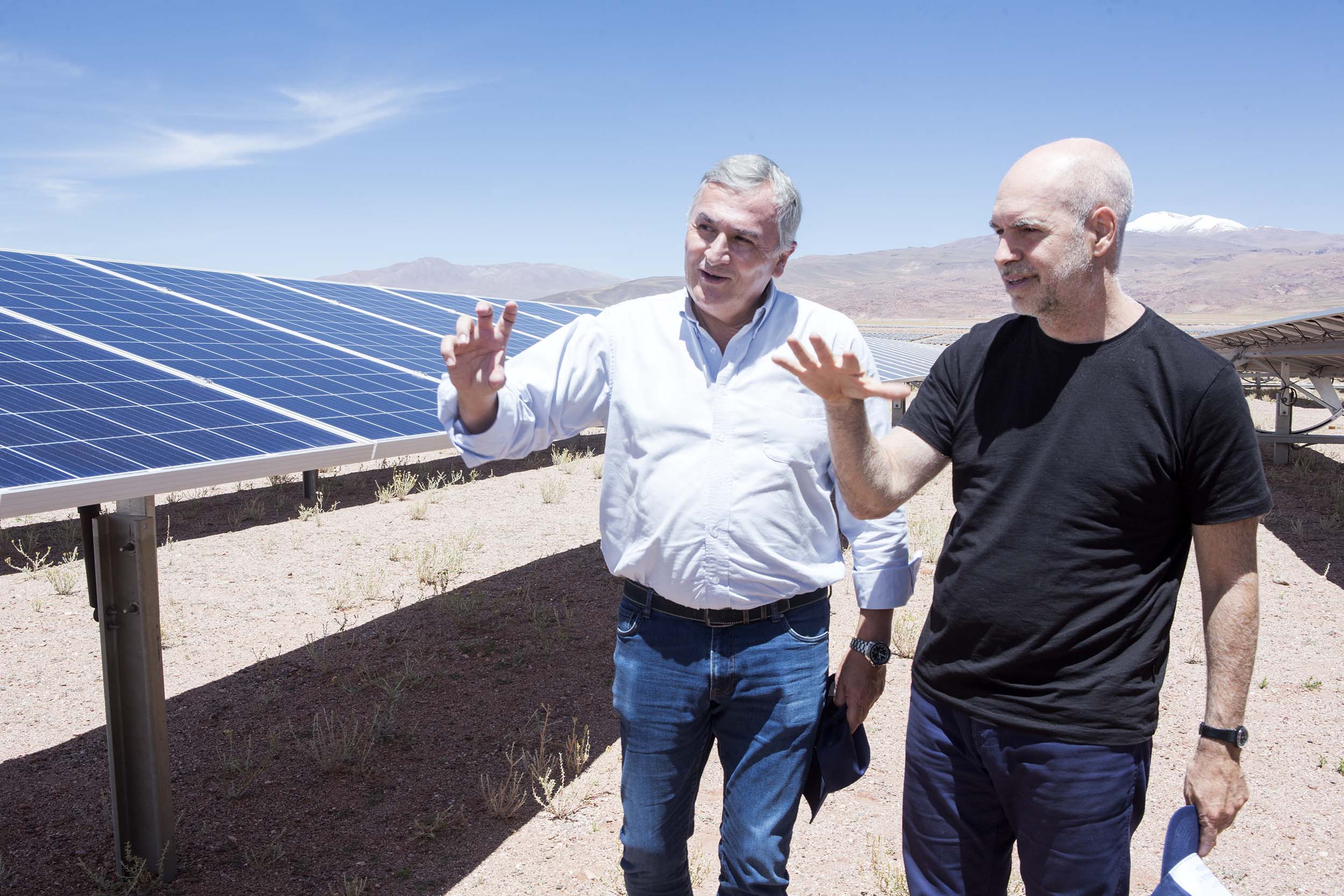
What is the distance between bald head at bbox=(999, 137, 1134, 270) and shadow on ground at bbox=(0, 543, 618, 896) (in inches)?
142

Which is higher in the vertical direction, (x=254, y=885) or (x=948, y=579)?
(x=948, y=579)

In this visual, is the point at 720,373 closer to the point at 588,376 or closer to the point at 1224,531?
the point at 588,376

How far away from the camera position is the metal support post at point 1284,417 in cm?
1589

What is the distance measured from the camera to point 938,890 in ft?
8.50

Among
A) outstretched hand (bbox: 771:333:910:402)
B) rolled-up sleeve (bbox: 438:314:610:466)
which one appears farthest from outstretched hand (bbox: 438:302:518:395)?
outstretched hand (bbox: 771:333:910:402)

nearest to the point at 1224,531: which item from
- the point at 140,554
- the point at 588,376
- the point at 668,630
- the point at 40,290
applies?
the point at 668,630

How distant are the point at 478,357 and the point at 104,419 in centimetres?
363

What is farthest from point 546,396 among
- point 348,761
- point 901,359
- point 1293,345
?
point 901,359

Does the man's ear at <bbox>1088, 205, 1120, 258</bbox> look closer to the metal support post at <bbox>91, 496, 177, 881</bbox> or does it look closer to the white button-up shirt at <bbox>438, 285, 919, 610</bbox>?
the white button-up shirt at <bbox>438, 285, 919, 610</bbox>

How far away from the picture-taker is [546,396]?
9.31 feet

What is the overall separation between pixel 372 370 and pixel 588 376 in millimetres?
6586

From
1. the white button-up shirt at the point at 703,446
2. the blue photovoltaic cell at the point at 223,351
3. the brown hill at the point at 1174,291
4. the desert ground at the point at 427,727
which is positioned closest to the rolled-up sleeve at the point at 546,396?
the white button-up shirt at the point at 703,446

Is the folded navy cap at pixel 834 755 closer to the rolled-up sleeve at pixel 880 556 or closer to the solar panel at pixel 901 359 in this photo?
the rolled-up sleeve at pixel 880 556

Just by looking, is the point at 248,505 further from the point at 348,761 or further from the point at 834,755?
the point at 834,755
